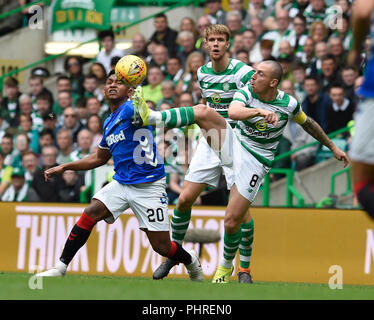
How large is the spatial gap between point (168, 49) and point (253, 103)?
6597 mm

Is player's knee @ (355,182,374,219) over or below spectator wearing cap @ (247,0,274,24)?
below

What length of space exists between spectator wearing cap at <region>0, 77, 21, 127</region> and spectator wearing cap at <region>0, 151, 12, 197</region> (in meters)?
1.21

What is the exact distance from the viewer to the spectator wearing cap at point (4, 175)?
14.5 m

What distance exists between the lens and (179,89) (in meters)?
14.9

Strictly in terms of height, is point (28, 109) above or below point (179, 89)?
above

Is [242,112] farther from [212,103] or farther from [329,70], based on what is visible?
[329,70]

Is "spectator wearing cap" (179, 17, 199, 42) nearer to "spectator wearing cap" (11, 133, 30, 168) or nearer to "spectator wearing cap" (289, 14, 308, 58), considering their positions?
"spectator wearing cap" (289, 14, 308, 58)

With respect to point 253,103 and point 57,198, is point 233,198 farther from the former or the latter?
point 57,198

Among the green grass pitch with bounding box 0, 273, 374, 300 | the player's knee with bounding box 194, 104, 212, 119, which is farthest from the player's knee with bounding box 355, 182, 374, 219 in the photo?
the player's knee with bounding box 194, 104, 212, 119

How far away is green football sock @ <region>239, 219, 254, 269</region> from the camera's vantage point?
409 inches

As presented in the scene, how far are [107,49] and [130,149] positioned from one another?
777 cm

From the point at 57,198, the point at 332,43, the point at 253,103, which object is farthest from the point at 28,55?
the point at 253,103

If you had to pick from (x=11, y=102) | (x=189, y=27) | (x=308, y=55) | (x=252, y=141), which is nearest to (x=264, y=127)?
(x=252, y=141)

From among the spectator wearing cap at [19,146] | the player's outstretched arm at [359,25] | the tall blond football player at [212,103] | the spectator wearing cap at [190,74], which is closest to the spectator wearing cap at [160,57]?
the spectator wearing cap at [190,74]
